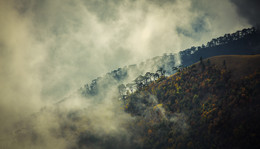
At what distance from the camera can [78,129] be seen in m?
127

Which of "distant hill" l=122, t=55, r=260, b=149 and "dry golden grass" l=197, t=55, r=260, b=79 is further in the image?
"dry golden grass" l=197, t=55, r=260, b=79

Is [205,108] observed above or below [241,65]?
below

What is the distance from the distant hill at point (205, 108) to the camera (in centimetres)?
6056

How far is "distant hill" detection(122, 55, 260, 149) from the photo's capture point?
60562mm

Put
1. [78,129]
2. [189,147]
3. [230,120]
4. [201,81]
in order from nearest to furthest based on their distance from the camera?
[230,120]
[189,147]
[201,81]
[78,129]

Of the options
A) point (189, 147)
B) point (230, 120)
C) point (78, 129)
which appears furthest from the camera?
point (78, 129)

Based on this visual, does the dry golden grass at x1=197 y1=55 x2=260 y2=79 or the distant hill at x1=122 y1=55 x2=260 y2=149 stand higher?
the dry golden grass at x1=197 y1=55 x2=260 y2=79

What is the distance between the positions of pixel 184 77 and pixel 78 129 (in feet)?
370

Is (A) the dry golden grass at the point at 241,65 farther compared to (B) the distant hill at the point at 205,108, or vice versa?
(A) the dry golden grass at the point at 241,65

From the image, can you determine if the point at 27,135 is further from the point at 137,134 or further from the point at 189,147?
the point at 189,147

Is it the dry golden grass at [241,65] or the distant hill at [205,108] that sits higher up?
the dry golden grass at [241,65]

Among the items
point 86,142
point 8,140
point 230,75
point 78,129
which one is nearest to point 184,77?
point 230,75

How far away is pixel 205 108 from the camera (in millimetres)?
79438

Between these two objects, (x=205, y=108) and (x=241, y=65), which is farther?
(x=241, y=65)
